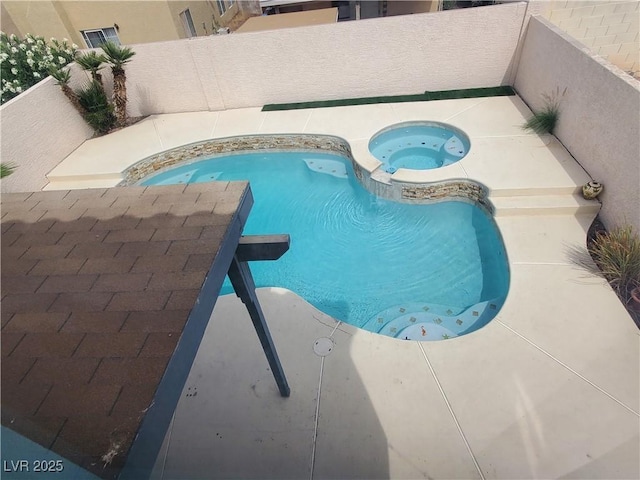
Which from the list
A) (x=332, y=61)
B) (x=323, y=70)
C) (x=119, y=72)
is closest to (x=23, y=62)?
(x=119, y=72)

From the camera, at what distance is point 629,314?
4.92 meters

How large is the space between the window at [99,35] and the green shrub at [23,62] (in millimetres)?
4881

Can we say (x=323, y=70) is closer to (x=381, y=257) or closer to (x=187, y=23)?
(x=381, y=257)

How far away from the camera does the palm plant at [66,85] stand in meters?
9.62

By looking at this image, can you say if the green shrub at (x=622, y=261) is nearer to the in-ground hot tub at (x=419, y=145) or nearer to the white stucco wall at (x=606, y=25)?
the in-ground hot tub at (x=419, y=145)

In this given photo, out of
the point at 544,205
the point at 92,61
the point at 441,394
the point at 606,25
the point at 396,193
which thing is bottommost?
the point at 441,394

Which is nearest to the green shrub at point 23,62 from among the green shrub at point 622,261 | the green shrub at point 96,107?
the green shrub at point 96,107

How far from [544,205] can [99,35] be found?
57.2 feet

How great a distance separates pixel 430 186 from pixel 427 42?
5.14 m

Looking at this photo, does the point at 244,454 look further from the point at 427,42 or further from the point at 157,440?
the point at 427,42

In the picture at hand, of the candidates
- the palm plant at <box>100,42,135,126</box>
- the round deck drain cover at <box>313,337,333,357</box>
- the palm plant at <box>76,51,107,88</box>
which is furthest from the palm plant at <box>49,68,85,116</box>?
the round deck drain cover at <box>313,337,333,357</box>

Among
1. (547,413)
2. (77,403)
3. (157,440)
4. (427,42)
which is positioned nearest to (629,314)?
(547,413)

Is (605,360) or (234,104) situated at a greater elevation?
(234,104)

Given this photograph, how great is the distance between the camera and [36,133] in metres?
9.39
